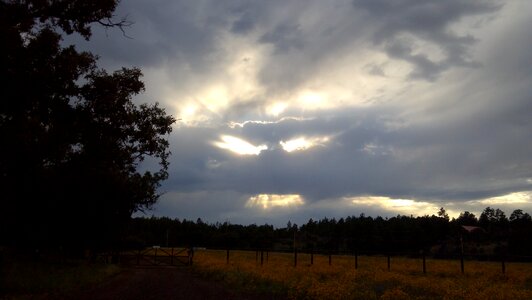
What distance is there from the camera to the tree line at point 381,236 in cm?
9938

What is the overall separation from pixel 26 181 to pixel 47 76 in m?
5.56

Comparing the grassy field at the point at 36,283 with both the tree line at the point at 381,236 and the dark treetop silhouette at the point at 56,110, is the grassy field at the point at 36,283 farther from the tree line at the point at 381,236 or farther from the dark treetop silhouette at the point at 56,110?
the tree line at the point at 381,236

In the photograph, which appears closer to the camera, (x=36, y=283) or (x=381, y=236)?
(x=36, y=283)

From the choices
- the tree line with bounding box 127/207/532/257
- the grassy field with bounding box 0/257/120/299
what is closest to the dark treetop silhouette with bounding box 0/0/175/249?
the grassy field with bounding box 0/257/120/299

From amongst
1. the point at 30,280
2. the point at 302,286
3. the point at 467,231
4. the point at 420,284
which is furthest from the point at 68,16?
the point at 467,231

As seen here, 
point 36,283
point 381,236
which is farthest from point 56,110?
point 381,236

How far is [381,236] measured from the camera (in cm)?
13175

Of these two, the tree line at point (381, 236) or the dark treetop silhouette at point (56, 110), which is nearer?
the dark treetop silhouette at point (56, 110)

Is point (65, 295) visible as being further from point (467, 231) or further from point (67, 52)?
point (467, 231)

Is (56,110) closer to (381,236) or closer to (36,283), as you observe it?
(36,283)

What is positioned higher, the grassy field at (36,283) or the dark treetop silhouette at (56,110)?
the dark treetop silhouette at (56,110)

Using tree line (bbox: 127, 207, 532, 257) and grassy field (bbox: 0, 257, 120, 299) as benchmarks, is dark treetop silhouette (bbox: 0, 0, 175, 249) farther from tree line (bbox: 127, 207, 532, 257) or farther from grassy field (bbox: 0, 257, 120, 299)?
tree line (bbox: 127, 207, 532, 257)

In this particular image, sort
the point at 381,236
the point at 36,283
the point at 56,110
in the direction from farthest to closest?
the point at 381,236, the point at 36,283, the point at 56,110

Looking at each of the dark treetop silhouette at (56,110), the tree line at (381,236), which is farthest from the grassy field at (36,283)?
the tree line at (381,236)
